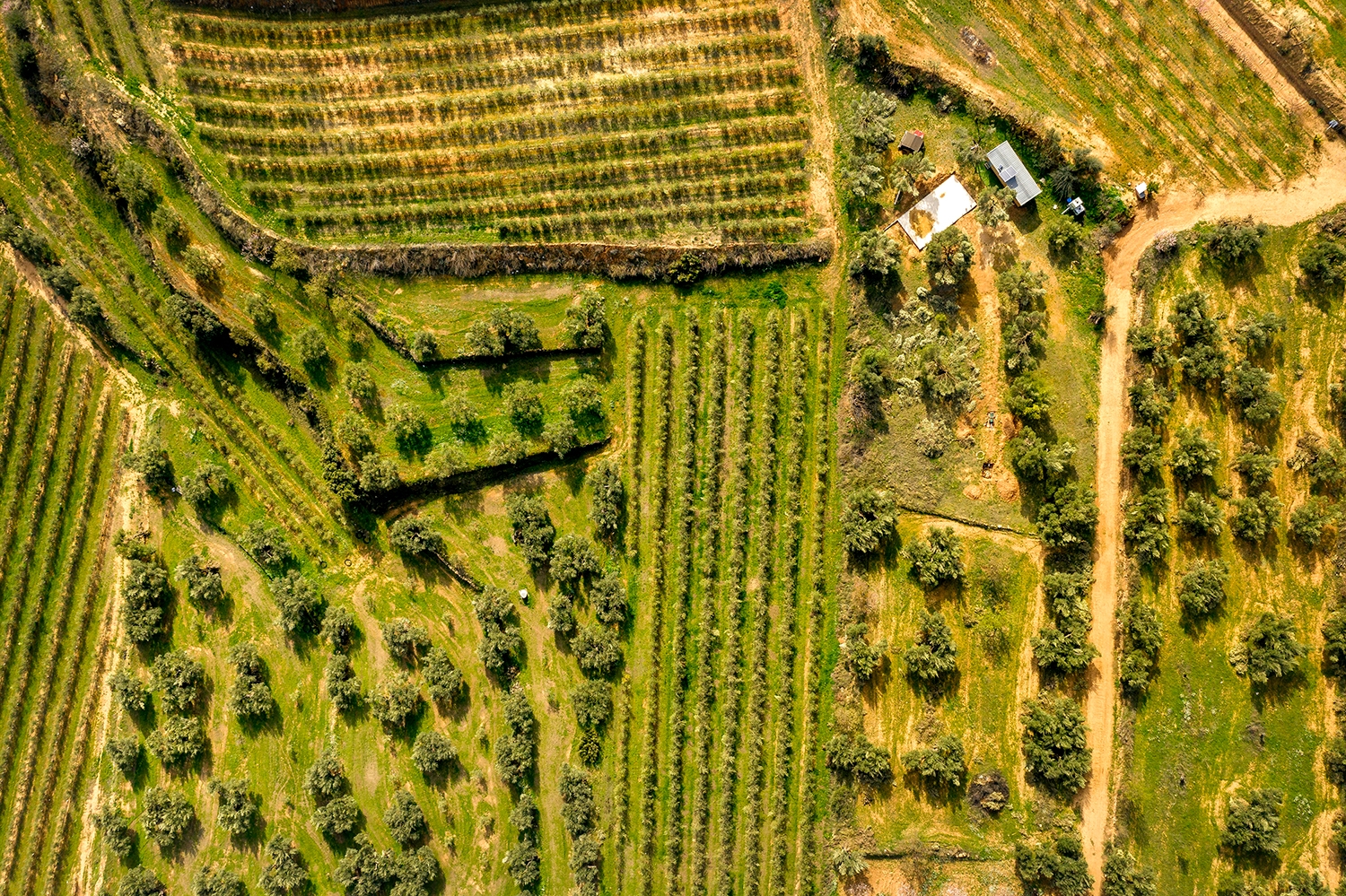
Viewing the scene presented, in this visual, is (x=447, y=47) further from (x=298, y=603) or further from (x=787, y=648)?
(x=787, y=648)

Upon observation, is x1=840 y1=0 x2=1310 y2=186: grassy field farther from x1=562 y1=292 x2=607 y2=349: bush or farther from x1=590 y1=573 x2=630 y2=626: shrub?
x1=590 y1=573 x2=630 y2=626: shrub

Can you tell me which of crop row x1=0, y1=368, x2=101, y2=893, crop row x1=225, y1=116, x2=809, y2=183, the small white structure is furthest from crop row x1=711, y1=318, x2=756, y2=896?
crop row x1=0, y1=368, x2=101, y2=893

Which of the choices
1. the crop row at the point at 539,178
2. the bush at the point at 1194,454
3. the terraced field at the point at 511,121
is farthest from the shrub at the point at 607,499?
the bush at the point at 1194,454

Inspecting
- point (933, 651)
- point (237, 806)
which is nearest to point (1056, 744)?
point (933, 651)

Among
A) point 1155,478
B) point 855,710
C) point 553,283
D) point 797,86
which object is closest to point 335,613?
point 553,283

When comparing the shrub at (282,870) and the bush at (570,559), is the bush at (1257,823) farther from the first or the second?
the shrub at (282,870)

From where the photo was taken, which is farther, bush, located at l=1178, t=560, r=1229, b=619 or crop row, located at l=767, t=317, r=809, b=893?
crop row, located at l=767, t=317, r=809, b=893
